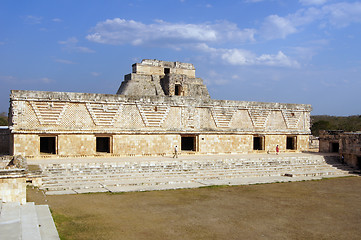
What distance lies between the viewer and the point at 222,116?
855 inches

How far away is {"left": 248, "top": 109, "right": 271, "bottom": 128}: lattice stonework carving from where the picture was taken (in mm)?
22781

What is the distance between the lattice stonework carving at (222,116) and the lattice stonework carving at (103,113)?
6.16 m

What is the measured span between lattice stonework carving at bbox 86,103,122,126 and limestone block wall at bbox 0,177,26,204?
32.8ft

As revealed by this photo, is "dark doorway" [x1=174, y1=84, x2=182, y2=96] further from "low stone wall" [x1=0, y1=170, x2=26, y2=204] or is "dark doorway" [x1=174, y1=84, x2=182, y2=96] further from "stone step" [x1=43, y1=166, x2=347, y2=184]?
"low stone wall" [x1=0, y1=170, x2=26, y2=204]

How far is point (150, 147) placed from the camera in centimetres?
1939

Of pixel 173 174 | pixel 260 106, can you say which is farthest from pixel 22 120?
pixel 260 106

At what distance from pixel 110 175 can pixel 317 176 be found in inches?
401

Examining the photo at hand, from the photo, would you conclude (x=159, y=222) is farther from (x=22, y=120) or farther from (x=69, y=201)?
(x=22, y=120)

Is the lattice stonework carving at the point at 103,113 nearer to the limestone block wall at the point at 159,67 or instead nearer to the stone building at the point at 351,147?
the limestone block wall at the point at 159,67

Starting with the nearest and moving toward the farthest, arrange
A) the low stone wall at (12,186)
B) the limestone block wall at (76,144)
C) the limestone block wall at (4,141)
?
the low stone wall at (12,186), the limestone block wall at (76,144), the limestone block wall at (4,141)

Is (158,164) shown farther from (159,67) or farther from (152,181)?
(159,67)

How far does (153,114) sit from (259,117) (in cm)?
763

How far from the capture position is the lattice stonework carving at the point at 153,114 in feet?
63.4


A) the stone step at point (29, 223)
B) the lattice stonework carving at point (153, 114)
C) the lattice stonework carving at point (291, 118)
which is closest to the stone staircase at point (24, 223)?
the stone step at point (29, 223)
